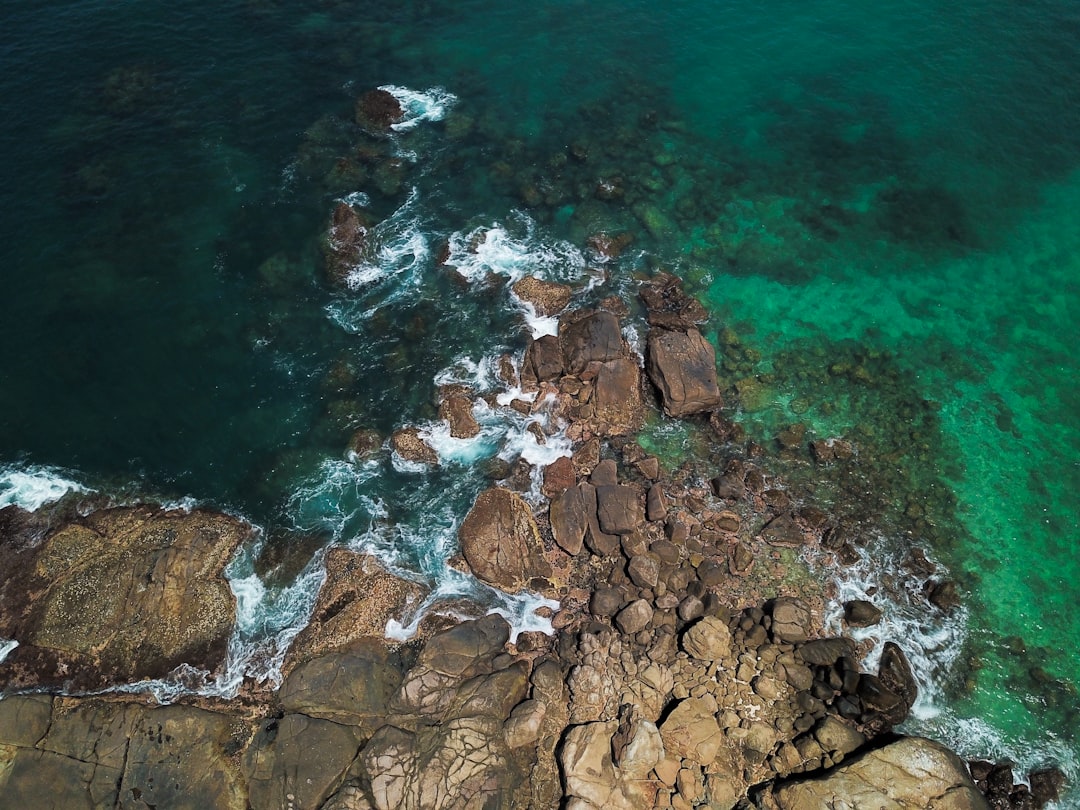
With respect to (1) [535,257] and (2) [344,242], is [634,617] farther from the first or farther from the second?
(2) [344,242]

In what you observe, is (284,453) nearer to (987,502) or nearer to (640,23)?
(987,502)

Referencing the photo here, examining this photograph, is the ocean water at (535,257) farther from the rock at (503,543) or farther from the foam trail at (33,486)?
the rock at (503,543)

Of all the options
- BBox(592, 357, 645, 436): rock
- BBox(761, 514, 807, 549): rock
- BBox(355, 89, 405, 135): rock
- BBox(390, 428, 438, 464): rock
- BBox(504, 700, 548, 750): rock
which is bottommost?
BBox(504, 700, 548, 750): rock

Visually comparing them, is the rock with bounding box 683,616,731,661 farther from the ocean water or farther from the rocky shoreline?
the ocean water

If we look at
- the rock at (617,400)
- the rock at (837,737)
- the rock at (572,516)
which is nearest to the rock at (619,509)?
the rock at (572,516)

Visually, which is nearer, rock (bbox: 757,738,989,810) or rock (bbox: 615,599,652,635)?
rock (bbox: 757,738,989,810)

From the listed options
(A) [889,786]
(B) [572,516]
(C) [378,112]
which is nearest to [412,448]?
(B) [572,516]

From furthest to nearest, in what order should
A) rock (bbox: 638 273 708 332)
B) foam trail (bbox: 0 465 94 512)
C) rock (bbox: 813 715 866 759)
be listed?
rock (bbox: 638 273 708 332) < foam trail (bbox: 0 465 94 512) < rock (bbox: 813 715 866 759)

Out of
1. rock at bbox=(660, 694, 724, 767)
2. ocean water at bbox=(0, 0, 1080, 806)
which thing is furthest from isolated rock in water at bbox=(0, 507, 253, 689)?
rock at bbox=(660, 694, 724, 767)
